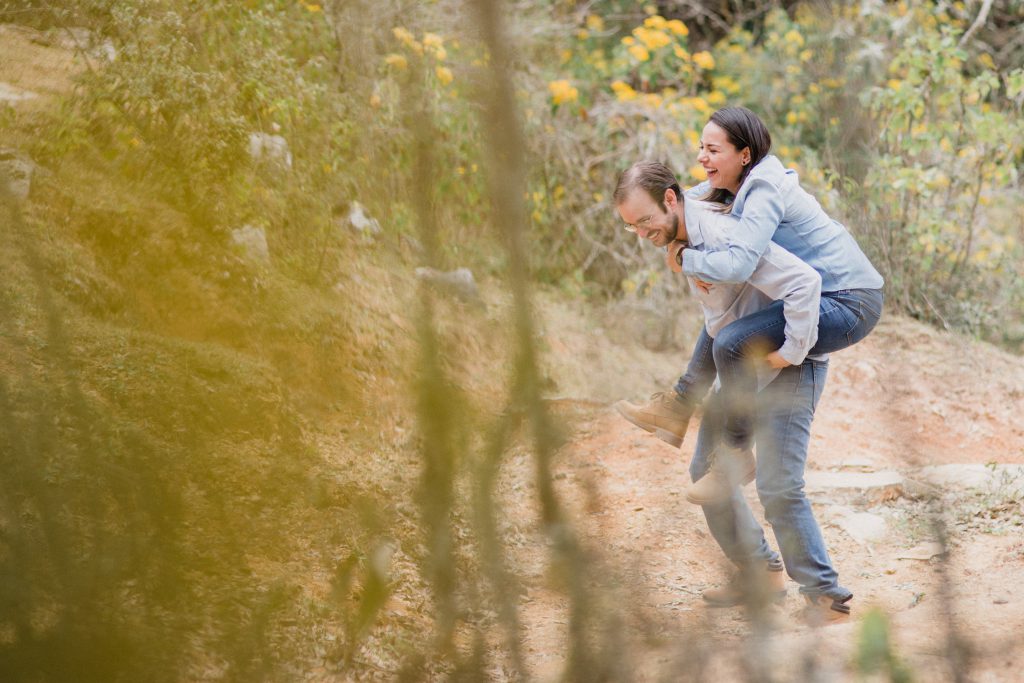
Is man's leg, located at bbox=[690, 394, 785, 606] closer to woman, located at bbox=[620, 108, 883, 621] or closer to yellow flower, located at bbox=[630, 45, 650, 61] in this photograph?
woman, located at bbox=[620, 108, 883, 621]

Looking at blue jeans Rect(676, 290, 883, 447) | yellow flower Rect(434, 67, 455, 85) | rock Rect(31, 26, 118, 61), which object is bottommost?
blue jeans Rect(676, 290, 883, 447)

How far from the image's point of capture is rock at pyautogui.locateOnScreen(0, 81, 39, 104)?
9.02 feet

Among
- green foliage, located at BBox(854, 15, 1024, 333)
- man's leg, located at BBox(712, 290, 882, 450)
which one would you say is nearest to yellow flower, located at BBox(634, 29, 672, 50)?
green foliage, located at BBox(854, 15, 1024, 333)

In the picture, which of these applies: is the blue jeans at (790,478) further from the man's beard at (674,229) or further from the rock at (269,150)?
the rock at (269,150)

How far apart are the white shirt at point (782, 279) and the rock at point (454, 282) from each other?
153cm

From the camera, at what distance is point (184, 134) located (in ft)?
10.6

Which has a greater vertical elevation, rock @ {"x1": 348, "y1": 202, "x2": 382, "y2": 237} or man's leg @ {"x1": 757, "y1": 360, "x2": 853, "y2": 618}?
rock @ {"x1": 348, "y1": 202, "x2": 382, "y2": 237}

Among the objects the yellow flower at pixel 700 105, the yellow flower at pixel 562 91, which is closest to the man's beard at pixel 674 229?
the yellow flower at pixel 562 91

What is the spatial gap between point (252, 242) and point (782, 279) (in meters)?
1.58

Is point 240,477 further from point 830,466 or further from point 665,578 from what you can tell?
point 830,466

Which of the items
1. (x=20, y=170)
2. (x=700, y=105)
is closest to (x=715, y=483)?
(x=20, y=170)

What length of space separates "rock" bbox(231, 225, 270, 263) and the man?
1.08m

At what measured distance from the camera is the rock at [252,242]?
8.63 ft

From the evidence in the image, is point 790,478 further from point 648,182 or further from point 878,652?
point 878,652
